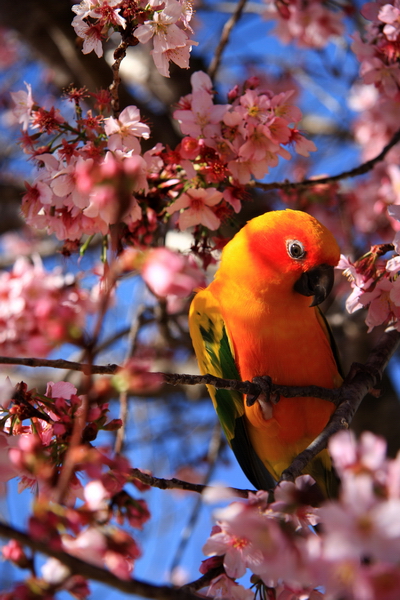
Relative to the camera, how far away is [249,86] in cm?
216

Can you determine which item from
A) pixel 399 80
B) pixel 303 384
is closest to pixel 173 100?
pixel 399 80

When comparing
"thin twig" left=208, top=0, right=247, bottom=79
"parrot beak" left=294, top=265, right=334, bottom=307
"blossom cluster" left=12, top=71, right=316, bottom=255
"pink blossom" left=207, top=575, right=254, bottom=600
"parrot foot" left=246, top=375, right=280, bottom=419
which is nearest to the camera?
"pink blossom" left=207, top=575, right=254, bottom=600

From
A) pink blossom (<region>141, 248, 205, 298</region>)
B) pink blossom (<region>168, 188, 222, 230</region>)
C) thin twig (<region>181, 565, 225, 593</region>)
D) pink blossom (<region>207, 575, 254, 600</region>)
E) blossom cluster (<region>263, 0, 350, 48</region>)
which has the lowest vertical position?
pink blossom (<region>207, 575, 254, 600</region>)

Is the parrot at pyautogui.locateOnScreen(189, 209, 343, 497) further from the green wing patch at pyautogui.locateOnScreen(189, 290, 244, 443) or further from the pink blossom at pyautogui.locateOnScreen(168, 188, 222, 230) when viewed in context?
the pink blossom at pyautogui.locateOnScreen(168, 188, 222, 230)

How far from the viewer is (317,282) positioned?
2.25 m

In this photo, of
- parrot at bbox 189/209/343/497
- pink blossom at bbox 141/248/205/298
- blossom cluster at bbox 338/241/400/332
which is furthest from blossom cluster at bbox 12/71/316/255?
pink blossom at bbox 141/248/205/298

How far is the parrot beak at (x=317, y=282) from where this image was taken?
7.36ft

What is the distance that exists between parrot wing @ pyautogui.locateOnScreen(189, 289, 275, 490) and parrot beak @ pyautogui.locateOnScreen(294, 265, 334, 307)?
0.41 meters

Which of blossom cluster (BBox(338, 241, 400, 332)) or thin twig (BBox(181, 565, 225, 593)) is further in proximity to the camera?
blossom cluster (BBox(338, 241, 400, 332))

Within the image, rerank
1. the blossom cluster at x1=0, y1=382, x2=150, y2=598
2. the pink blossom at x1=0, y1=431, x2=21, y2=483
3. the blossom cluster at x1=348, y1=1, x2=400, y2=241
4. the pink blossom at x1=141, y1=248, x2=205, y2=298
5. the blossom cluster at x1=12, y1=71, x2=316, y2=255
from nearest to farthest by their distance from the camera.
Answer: the pink blossom at x1=141, y1=248, x2=205, y2=298, the blossom cluster at x1=0, y1=382, x2=150, y2=598, the pink blossom at x1=0, y1=431, x2=21, y2=483, the blossom cluster at x1=12, y1=71, x2=316, y2=255, the blossom cluster at x1=348, y1=1, x2=400, y2=241

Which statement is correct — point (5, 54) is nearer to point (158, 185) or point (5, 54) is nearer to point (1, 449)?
point (158, 185)

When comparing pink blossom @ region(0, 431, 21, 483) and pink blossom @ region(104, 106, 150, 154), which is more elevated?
pink blossom @ region(104, 106, 150, 154)

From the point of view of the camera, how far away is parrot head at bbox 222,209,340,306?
2.24 meters

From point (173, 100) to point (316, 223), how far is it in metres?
2.26
